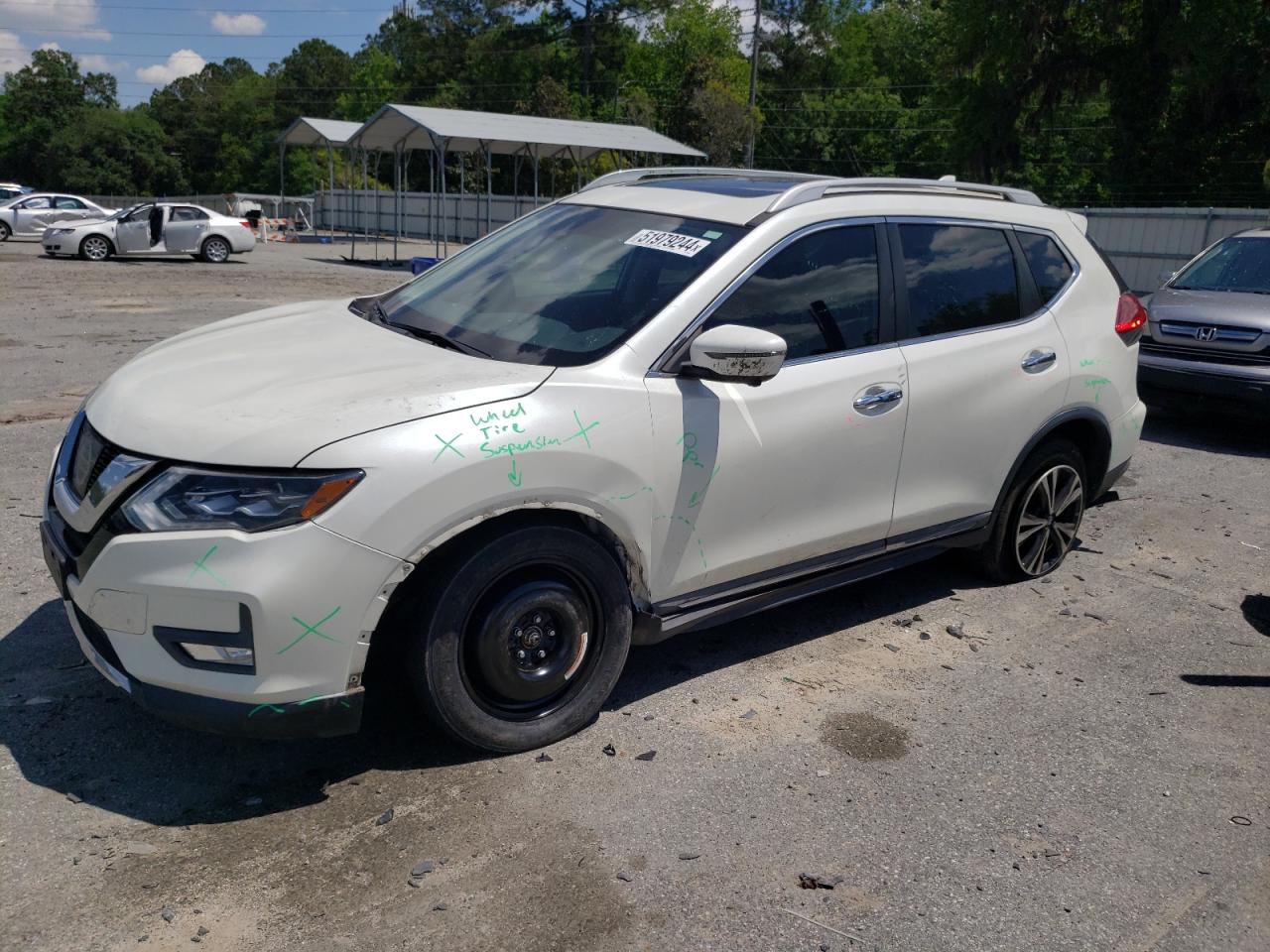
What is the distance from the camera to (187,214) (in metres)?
26.9

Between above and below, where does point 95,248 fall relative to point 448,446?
below

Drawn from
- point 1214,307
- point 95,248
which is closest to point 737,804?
point 1214,307

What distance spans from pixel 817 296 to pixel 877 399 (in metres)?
0.48

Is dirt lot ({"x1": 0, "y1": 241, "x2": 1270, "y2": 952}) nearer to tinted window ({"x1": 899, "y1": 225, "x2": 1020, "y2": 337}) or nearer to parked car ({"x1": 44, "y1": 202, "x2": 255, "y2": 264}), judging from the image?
tinted window ({"x1": 899, "y1": 225, "x2": 1020, "y2": 337})

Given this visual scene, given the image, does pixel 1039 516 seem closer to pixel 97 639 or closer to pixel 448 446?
pixel 448 446

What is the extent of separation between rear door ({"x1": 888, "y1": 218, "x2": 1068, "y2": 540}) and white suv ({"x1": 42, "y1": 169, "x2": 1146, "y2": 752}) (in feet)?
0.05

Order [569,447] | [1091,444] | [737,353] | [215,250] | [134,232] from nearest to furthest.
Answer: [569,447] → [737,353] → [1091,444] → [134,232] → [215,250]

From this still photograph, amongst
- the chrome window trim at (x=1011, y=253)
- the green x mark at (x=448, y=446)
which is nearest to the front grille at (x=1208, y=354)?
the chrome window trim at (x=1011, y=253)

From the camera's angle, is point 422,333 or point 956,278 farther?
point 956,278

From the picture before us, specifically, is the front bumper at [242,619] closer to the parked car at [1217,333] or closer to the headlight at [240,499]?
the headlight at [240,499]

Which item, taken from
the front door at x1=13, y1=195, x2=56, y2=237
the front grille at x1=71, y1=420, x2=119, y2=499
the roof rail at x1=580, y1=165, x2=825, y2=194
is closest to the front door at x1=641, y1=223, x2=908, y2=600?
the roof rail at x1=580, y1=165, x2=825, y2=194

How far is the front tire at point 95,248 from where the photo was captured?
25.5 m

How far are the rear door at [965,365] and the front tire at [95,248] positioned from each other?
25.3 meters

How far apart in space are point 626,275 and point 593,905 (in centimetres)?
223
